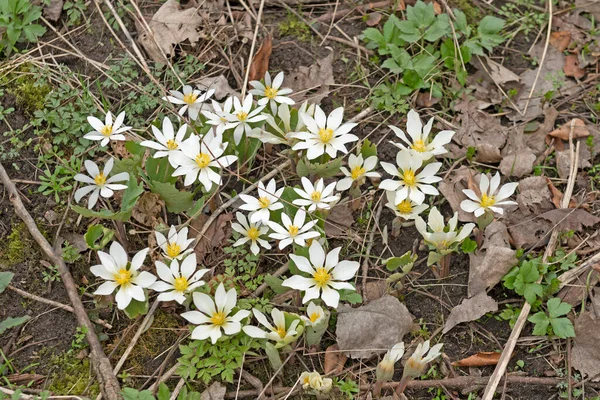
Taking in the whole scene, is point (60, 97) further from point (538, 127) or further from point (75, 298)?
point (538, 127)

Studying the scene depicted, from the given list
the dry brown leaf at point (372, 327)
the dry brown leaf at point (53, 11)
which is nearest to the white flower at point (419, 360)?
the dry brown leaf at point (372, 327)

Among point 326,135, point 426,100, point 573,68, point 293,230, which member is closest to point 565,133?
point 573,68

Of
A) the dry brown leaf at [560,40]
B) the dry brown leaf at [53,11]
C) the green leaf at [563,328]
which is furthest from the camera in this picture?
the dry brown leaf at [560,40]

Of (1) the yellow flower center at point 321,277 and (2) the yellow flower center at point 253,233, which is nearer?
(1) the yellow flower center at point 321,277

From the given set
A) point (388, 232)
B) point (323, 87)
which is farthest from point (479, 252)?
point (323, 87)

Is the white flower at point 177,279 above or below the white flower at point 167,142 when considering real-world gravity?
below

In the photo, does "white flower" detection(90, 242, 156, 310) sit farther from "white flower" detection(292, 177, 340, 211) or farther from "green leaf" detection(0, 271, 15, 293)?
"white flower" detection(292, 177, 340, 211)

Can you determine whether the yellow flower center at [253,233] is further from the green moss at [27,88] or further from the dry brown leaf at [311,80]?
the green moss at [27,88]
